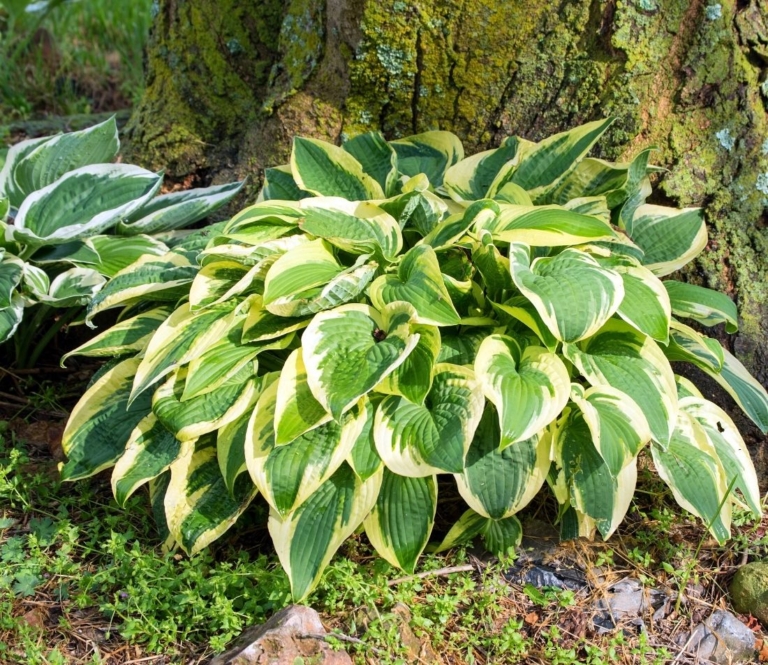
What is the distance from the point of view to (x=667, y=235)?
7.50ft

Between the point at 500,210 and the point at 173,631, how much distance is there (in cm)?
130

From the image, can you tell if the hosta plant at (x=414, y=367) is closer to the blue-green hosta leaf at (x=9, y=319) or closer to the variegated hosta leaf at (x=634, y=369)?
the variegated hosta leaf at (x=634, y=369)

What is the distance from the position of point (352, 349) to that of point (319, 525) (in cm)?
42

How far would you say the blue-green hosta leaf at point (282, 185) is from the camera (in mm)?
2426

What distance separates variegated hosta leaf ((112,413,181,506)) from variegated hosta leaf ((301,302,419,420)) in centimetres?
45

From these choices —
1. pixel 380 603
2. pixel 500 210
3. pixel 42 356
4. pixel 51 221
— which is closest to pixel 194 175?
pixel 51 221

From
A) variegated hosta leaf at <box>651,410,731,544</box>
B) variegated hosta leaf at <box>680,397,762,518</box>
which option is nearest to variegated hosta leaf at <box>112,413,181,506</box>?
variegated hosta leaf at <box>651,410,731,544</box>

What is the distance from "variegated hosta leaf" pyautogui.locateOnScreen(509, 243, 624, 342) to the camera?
1.78 meters

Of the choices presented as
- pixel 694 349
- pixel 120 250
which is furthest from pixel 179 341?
pixel 694 349

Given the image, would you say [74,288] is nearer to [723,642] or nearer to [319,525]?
[319,525]

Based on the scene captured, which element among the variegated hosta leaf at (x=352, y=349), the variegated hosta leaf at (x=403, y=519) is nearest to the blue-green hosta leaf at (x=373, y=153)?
the variegated hosta leaf at (x=352, y=349)

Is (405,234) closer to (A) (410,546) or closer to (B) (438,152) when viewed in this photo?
(B) (438,152)

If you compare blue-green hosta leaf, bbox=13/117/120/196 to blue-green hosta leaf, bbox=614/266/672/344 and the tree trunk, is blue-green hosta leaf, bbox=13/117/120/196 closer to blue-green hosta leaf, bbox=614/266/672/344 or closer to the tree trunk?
the tree trunk

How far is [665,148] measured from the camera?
2.39m
